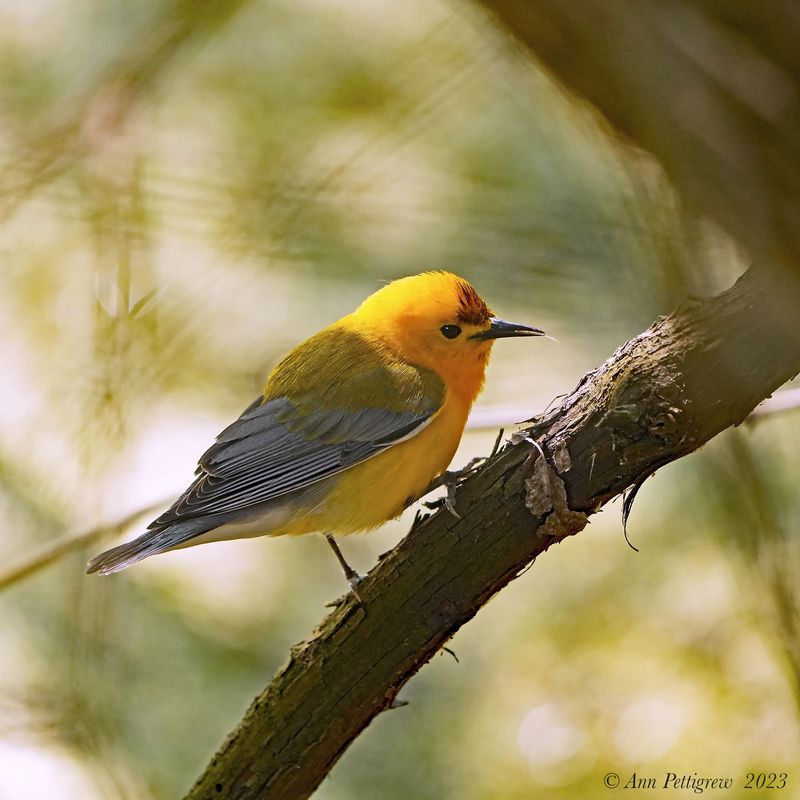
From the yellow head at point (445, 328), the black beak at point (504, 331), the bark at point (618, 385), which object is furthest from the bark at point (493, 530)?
the yellow head at point (445, 328)

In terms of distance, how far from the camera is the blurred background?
334cm

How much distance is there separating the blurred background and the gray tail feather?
0.37 m

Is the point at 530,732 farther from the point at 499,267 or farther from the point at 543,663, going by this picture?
the point at 499,267

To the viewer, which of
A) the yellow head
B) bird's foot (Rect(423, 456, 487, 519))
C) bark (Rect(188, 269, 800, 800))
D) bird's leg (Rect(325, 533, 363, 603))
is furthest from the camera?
the yellow head

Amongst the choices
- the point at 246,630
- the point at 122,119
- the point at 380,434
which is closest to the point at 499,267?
the point at 380,434

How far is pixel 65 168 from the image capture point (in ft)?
10.6

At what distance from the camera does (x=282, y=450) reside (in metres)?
3.50

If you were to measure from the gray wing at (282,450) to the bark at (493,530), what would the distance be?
639mm

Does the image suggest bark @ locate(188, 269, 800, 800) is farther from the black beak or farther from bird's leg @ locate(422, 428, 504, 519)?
the black beak

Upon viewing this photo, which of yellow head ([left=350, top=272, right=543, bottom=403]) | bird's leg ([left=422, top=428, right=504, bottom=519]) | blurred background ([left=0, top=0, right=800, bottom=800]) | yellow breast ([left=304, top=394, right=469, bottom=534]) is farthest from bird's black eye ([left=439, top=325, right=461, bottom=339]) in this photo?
bird's leg ([left=422, top=428, right=504, bottom=519])

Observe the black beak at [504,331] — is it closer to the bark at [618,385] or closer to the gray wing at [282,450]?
the gray wing at [282,450]

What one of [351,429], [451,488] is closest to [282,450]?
[351,429]

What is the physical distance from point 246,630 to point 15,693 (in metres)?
0.96

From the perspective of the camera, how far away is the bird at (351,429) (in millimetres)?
3301
